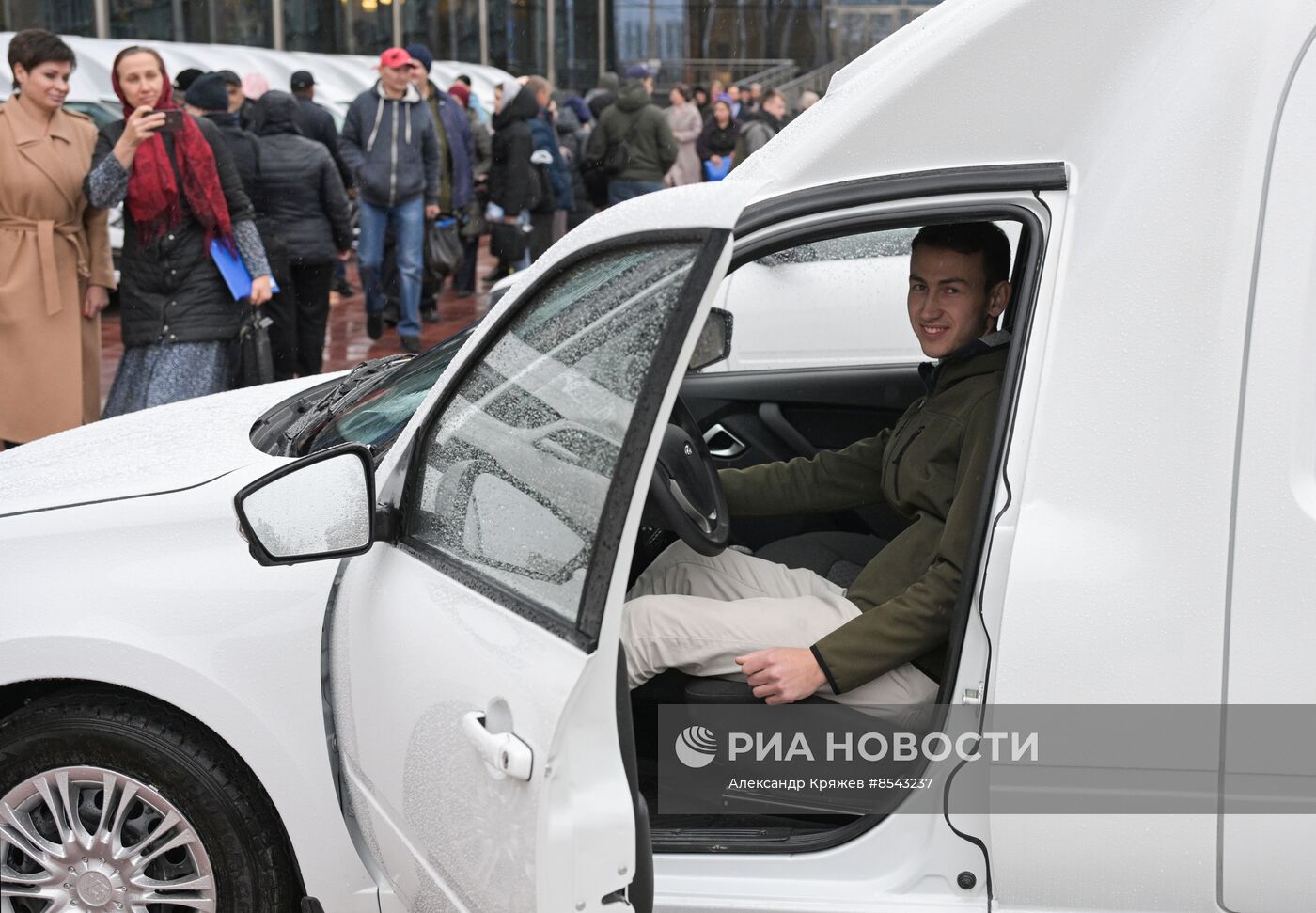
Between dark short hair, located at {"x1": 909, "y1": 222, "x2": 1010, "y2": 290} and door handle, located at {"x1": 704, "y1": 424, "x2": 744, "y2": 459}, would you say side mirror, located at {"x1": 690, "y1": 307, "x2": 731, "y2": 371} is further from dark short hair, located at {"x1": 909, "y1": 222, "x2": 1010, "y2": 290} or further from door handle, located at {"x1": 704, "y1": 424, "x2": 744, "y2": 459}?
dark short hair, located at {"x1": 909, "y1": 222, "x2": 1010, "y2": 290}

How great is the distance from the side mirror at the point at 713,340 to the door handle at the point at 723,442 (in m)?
0.20

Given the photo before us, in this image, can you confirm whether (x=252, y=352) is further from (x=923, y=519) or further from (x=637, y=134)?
(x=637, y=134)

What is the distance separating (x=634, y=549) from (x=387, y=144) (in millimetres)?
7383

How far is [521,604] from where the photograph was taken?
77.6 inches

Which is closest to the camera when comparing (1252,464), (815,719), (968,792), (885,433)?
(1252,464)

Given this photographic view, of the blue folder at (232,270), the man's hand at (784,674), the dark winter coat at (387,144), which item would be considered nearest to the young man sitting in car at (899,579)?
the man's hand at (784,674)

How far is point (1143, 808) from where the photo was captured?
6.35 ft

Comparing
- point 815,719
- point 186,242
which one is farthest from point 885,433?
point 186,242

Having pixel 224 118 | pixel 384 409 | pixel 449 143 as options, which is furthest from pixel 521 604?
pixel 449 143

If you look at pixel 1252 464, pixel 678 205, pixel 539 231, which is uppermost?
pixel 678 205

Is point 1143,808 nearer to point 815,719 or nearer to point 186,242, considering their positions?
point 815,719

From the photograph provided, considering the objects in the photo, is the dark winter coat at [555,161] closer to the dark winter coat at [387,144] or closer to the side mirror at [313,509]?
the dark winter coat at [387,144]

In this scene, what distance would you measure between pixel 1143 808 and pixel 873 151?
1.00 metres

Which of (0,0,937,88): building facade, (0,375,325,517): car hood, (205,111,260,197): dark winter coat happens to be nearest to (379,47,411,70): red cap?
(205,111,260,197): dark winter coat
